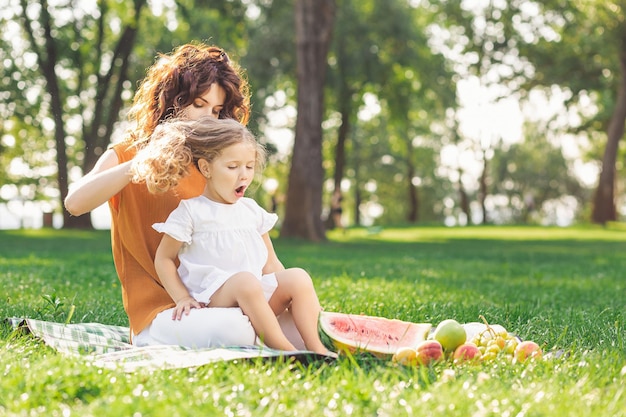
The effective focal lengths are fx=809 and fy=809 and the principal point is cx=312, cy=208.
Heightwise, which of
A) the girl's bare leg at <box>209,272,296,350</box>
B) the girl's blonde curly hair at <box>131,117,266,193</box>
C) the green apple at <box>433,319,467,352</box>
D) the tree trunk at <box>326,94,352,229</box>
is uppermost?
the tree trunk at <box>326,94,352,229</box>

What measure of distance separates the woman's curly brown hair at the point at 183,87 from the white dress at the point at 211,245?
55 centimetres

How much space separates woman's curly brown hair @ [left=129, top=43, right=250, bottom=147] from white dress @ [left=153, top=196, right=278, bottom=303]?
21.5 inches

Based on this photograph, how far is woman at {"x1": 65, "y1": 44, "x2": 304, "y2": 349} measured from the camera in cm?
379

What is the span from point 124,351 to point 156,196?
0.93 meters

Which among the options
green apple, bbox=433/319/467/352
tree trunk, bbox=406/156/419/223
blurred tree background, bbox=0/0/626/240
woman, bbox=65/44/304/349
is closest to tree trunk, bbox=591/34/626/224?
blurred tree background, bbox=0/0/626/240

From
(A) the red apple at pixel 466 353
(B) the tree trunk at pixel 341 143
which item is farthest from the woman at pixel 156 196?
(B) the tree trunk at pixel 341 143

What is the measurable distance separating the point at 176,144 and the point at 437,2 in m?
27.4

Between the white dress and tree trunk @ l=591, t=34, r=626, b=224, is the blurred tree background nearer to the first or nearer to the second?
→ tree trunk @ l=591, t=34, r=626, b=224

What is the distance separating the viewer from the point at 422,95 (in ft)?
88.7

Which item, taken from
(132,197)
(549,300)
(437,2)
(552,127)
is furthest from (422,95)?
(132,197)

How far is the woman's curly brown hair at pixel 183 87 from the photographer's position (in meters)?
4.28

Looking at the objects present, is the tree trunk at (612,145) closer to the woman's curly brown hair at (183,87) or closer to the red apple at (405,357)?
the woman's curly brown hair at (183,87)

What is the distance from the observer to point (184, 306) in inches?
148

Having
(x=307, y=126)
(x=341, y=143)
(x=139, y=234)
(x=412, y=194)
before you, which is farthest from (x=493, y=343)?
(x=412, y=194)
